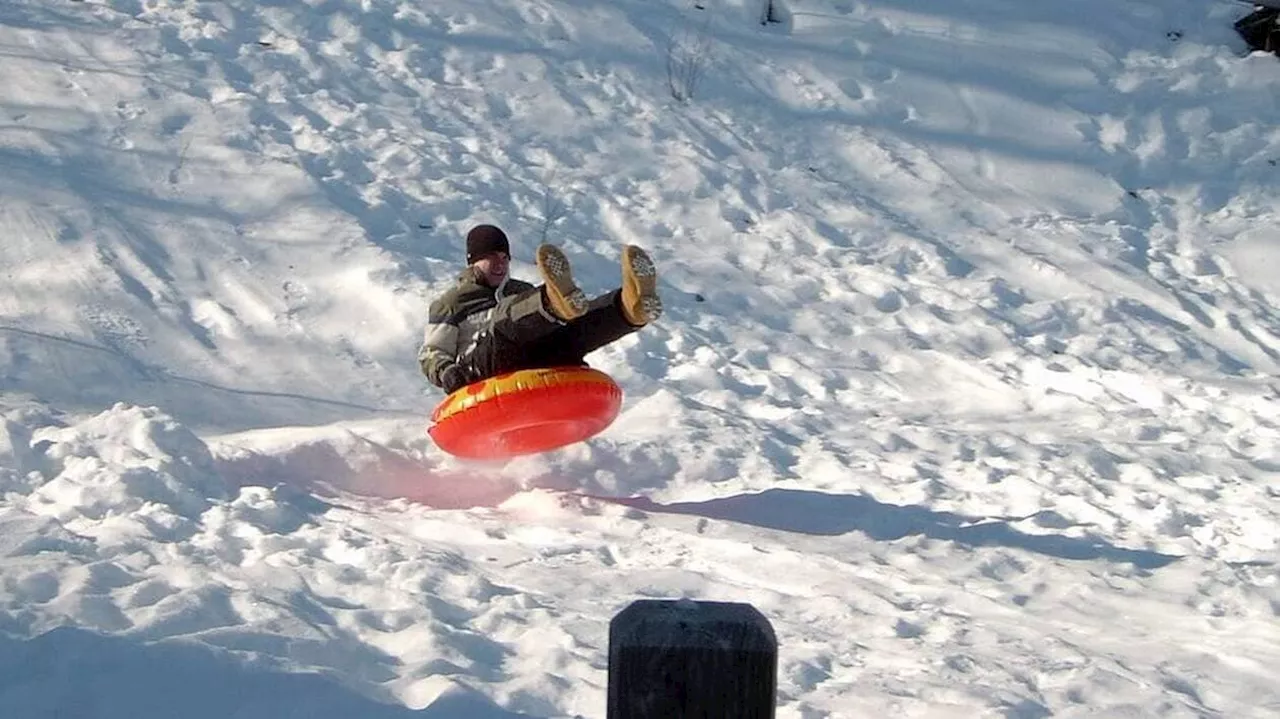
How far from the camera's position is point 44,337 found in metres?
6.97

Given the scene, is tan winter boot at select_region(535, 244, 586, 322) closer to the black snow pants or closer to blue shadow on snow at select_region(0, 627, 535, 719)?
the black snow pants

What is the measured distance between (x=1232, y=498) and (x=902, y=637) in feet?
6.92

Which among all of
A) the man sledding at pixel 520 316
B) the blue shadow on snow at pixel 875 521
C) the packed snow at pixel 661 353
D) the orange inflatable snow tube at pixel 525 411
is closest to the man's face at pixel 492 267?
the man sledding at pixel 520 316

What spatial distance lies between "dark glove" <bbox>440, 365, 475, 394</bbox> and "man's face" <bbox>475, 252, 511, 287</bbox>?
391 millimetres

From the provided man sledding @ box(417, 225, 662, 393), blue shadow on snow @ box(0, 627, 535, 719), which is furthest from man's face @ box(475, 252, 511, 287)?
blue shadow on snow @ box(0, 627, 535, 719)

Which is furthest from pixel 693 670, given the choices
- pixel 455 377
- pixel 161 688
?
pixel 455 377

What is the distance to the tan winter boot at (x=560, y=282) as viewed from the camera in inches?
221

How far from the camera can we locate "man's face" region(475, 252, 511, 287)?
641cm

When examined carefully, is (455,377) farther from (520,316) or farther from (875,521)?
(875,521)

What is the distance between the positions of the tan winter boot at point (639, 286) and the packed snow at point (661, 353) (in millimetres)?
780

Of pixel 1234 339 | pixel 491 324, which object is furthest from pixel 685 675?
pixel 1234 339

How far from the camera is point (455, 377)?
620 cm

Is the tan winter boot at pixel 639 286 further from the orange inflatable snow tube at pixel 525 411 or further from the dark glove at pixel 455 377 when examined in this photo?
the dark glove at pixel 455 377

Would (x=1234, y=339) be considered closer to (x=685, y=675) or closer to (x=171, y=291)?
(x=171, y=291)
